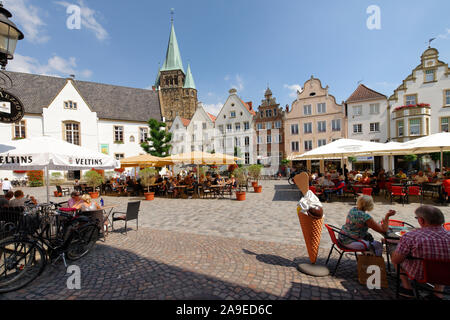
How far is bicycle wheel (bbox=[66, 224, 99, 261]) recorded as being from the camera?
14.0 feet

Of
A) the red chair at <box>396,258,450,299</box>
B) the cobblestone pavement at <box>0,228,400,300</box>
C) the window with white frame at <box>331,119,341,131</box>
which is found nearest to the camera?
the red chair at <box>396,258,450,299</box>

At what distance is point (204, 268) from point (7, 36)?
203 inches

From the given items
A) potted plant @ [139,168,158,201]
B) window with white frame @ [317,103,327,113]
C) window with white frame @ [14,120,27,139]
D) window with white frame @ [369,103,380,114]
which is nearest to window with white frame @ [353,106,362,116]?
window with white frame @ [369,103,380,114]

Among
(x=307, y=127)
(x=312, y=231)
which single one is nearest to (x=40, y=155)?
(x=312, y=231)

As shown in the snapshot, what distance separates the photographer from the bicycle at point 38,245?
3.43 m

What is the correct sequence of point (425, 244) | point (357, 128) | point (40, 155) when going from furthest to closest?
1. point (357, 128)
2. point (40, 155)
3. point (425, 244)

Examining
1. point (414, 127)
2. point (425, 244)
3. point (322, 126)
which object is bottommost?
point (425, 244)

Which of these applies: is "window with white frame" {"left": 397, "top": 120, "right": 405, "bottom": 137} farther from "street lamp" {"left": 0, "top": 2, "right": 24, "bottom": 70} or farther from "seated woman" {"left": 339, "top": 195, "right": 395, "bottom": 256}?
"street lamp" {"left": 0, "top": 2, "right": 24, "bottom": 70}

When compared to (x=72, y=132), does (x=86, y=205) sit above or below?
below

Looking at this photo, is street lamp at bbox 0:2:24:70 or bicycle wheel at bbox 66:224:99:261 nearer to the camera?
street lamp at bbox 0:2:24:70

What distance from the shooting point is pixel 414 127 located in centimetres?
2645

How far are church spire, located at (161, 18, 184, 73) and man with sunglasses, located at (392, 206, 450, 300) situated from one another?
67.5m

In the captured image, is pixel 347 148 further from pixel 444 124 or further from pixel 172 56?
pixel 172 56
